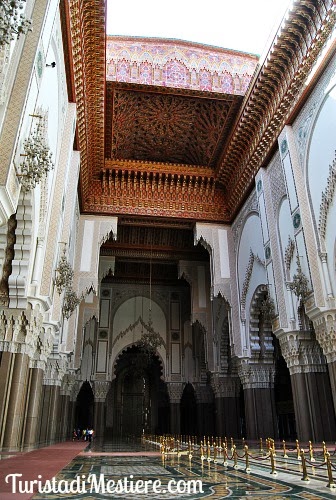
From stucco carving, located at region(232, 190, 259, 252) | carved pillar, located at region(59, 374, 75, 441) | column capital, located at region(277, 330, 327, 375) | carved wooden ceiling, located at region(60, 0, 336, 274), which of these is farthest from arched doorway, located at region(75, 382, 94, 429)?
column capital, located at region(277, 330, 327, 375)

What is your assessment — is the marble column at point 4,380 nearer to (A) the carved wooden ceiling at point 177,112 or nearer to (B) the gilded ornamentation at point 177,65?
(A) the carved wooden ceiling at point 177,112

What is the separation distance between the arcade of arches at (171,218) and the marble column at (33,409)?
1.5 inches

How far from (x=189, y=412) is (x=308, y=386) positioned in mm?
10239

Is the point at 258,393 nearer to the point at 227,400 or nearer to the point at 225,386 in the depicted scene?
the point at 225,386

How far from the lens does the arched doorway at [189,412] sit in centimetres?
1712

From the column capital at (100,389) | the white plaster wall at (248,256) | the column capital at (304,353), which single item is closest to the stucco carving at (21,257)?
the column capital at (304,353)

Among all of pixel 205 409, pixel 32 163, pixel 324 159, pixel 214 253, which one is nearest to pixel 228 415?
pixel 205 409

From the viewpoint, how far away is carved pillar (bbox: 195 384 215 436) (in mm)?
15469

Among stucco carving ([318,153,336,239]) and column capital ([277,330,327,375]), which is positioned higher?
stucco carving ([318,153,336,239])

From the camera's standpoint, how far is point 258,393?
10859mm

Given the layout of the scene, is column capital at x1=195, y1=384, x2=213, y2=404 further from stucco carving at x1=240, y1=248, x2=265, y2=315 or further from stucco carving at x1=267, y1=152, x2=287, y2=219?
stucco carving at x1=267, y1=152, x2=287, y2=219

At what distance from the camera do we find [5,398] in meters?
6.16

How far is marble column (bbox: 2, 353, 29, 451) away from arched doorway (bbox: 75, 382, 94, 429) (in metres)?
11.4

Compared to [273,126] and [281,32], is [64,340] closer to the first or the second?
[273,126]
